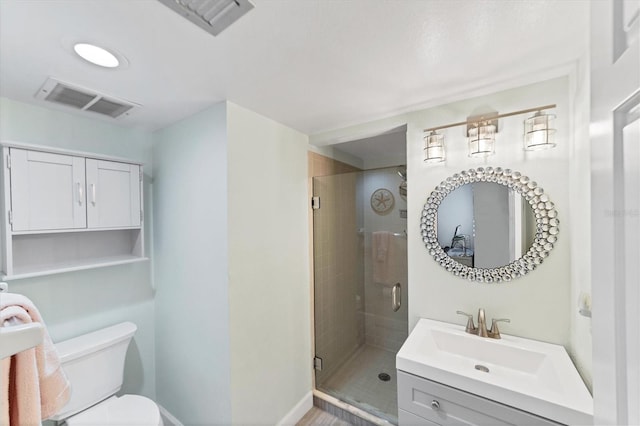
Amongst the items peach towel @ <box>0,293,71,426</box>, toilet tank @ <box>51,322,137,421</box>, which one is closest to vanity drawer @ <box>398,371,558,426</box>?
peach towel @ <box>0,293,71,426</box>

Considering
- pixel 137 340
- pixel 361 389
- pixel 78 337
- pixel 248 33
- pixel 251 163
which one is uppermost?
pixel 248 33

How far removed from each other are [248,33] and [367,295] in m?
2.03

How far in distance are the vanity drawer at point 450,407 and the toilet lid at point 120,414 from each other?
1.38 meters

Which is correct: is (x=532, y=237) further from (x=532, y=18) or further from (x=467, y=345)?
(x=532, y=18)

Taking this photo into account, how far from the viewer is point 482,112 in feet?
4.99

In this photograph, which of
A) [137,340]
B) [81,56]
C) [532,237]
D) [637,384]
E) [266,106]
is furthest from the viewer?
[137,340]

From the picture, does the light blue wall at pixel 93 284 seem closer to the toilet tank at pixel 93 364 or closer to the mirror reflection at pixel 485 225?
the toilet tank at pixel 93 364

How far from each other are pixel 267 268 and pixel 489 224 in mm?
1444

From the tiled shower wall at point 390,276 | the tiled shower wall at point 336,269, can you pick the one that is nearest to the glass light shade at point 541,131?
the tiled shower wall at point 390,276

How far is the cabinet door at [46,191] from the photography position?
1.34 meters

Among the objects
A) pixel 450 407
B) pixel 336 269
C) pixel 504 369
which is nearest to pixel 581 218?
pixel 504 369

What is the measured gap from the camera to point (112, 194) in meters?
1.69

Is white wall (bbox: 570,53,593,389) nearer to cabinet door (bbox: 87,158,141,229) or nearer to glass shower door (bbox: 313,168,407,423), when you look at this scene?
glass shower door (bbox: 313,168,407,423)

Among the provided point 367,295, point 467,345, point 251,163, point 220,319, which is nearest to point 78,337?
point 220,319
